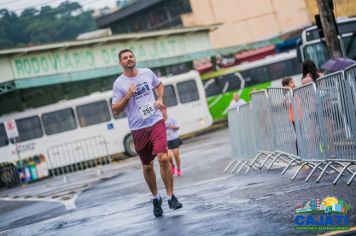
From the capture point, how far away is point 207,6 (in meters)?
57.7

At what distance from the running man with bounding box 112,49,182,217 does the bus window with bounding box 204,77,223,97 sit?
1285 inches

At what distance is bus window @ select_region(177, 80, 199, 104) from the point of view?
121ft

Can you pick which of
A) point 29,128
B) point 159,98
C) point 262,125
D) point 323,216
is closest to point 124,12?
point 29,128

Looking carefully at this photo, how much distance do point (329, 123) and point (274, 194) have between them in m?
1.35

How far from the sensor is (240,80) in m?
42.2

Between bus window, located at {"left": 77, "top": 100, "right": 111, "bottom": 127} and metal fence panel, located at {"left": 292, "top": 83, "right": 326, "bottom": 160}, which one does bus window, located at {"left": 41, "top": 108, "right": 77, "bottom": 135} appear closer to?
bus window, located at {"left": 77, "top": 100, "right": 111, "bottom": 127}

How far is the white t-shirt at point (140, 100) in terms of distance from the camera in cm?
932

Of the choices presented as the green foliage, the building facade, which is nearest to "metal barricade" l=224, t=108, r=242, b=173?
the green foliage

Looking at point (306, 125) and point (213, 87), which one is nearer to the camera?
point (306, 125)

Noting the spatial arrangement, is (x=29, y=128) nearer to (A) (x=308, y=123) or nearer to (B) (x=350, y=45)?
(B) (x=350, y=45)

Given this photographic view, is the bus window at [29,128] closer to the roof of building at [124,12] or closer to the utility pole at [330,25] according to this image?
the utility pole at [330,25]

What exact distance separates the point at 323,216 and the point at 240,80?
3586 cm

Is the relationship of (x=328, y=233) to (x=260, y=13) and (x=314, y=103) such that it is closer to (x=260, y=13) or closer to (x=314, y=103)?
(x=314, y=103)

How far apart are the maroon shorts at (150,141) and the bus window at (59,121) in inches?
962
